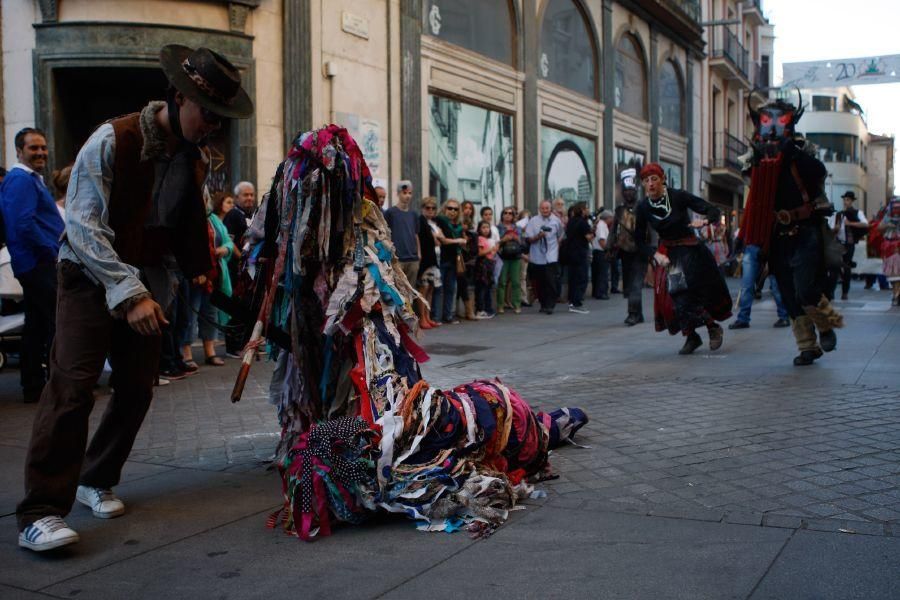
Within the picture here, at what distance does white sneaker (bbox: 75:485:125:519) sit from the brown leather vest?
3.30 feet

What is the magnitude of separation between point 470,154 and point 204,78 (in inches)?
546

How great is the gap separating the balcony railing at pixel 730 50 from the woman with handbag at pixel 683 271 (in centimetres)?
2626

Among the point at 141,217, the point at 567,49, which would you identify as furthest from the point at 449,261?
the point at 567,49

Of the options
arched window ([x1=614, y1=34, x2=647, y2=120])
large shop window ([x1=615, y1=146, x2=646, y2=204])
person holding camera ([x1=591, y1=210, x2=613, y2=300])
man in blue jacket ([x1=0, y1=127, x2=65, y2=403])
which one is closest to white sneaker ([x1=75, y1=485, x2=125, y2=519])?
man in blue jacket ([x1=0, y1=127, x2=65, y2=403])

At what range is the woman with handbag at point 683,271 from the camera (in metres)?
8.74

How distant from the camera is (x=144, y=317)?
3.43 metres

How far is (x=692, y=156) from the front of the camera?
103 ft

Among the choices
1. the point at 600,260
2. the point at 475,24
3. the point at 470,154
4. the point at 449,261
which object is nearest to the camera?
the point at 449,261

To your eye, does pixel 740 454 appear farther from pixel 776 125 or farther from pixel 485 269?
pixel 485 269

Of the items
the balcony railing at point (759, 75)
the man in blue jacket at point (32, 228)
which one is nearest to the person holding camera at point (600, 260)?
the man in blue jacket at point (32, 228)

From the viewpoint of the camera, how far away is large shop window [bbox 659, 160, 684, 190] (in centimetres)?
2898

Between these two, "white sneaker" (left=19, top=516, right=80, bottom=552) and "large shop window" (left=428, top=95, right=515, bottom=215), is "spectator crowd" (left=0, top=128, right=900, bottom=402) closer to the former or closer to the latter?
"large shop window" (left=428, top=95, right=515, bottom=215)

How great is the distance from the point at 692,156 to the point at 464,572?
30258 mm

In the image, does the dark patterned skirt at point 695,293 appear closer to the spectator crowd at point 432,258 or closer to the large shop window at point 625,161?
the spectator crowd at point 432,258
